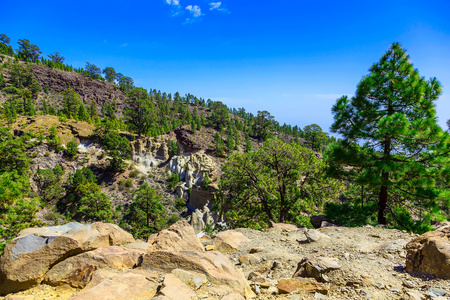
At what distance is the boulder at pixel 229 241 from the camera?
7.77 metres

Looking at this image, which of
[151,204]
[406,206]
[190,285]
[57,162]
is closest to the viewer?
[190,285]

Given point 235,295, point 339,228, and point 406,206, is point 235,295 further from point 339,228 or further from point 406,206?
point 406,206

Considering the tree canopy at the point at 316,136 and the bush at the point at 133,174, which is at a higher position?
the tree canopy at the point at 316,136

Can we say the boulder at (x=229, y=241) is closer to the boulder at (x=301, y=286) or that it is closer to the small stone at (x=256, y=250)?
the small stone at (x=256, y=250)

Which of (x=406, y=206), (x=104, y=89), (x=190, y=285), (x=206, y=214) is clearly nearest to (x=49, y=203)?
(x=206, y=214)

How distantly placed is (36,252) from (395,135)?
39.3ft

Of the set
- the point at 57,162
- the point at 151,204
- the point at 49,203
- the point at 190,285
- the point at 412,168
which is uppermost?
the point at 412,168

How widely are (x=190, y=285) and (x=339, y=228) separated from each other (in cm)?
729

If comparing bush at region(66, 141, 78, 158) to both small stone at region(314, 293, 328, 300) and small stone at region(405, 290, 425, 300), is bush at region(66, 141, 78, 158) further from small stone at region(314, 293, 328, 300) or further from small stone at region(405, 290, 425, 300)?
small stone at region(405, 290, 425, 300)

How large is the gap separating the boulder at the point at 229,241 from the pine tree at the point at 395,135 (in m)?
5.75

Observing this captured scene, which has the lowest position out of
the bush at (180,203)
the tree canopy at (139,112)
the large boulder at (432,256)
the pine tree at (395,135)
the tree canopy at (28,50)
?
the bush at (180,203)

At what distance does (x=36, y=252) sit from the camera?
195 inches

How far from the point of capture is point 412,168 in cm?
791

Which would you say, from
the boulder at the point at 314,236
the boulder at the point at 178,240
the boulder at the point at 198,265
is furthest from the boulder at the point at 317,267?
the boulder at the point at 178,240
